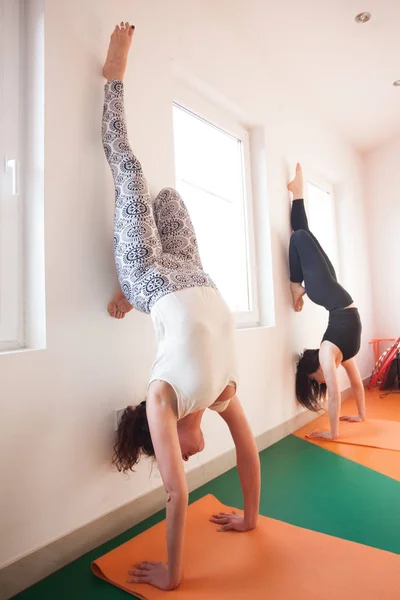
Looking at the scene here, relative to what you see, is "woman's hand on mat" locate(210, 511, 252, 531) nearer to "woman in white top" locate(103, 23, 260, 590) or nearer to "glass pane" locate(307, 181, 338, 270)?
"woman in white top" locate(103, 23, 260, 590)

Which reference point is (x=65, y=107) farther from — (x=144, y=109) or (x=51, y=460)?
(x=51, y=460)

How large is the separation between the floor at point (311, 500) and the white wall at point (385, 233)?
8.98 feet

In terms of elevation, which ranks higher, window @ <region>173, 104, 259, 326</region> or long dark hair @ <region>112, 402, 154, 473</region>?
window @ <region>173, 104, 259, 326</region>

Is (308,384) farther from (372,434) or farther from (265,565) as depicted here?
(265,565)

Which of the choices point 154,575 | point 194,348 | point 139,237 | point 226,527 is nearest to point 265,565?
point 226,527

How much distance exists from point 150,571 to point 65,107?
1.70 m

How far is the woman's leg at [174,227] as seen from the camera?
1.83m

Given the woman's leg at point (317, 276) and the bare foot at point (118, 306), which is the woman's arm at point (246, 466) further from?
the woman's leg at point (317, 276)

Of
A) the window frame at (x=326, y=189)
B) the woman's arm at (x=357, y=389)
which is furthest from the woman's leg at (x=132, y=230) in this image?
the window frame at (x=326, y=189)

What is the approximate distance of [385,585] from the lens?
129 centimetres

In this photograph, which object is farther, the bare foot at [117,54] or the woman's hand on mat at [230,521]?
the bare foot at [117,54]

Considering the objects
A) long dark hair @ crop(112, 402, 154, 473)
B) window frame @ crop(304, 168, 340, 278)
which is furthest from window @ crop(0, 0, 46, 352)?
window frame @ crop(304, 168, 340, 278)

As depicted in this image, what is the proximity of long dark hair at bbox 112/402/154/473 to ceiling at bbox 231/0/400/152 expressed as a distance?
251cm

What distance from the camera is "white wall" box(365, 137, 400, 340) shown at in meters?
4.96
